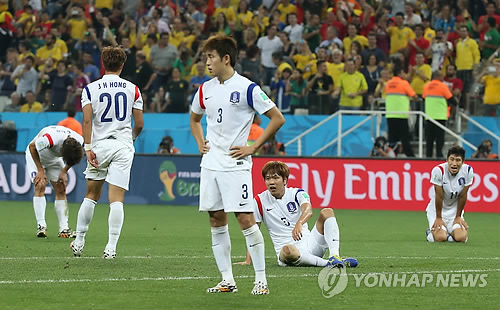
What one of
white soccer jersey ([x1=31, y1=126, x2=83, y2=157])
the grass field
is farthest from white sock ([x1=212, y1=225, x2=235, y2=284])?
white soccer jersey ([x1=31, y1=126, x2=83, y2=157])

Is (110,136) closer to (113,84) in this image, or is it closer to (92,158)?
(92,158)

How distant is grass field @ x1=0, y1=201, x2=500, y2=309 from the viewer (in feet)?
25.7

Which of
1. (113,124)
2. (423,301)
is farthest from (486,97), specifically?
(423,301)

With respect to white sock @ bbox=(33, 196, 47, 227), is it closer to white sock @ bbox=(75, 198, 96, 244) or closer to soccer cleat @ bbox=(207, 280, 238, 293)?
white sock @ bbox=(75, 198, 96, 244)

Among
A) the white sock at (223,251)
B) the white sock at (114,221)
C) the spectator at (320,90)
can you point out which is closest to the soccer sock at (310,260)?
the white sock at (114,221)

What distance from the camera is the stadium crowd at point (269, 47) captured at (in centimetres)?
2266

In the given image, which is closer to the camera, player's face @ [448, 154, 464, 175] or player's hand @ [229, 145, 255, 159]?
player's hand @ [229, 145, 255, 159]

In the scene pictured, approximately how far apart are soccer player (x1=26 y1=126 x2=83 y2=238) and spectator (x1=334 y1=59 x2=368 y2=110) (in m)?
9.26

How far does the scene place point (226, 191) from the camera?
811 cm

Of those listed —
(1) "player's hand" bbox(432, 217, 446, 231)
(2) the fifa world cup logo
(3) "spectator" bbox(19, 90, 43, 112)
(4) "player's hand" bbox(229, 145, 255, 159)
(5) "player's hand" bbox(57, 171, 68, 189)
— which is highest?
(4) "player's hand" bbox(229, 145, 255, 159)

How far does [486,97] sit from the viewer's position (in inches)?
859

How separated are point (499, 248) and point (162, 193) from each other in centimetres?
1037

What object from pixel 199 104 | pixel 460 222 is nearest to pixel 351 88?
pixel 460 222

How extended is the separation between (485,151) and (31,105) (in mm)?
10472
